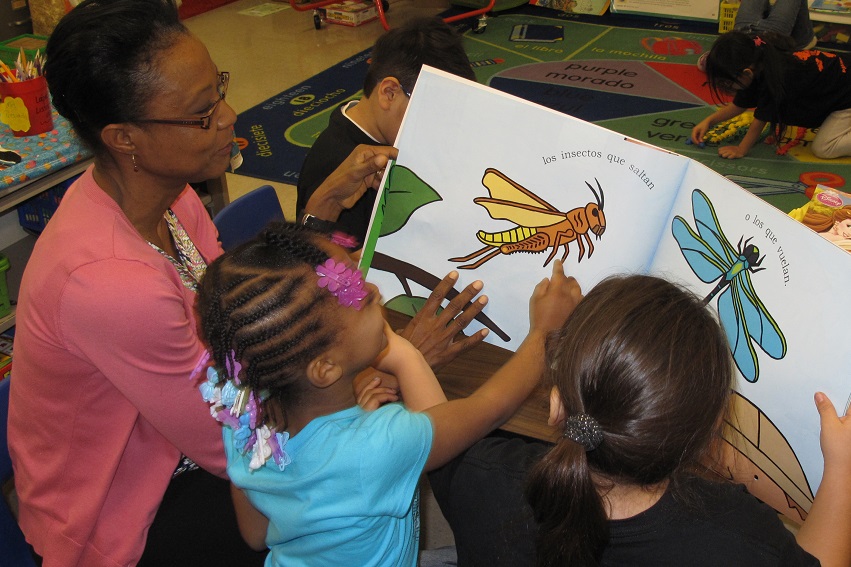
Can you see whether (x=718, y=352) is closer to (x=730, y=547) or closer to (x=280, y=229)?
(x=730, y=547)

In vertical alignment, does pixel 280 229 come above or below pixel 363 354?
above

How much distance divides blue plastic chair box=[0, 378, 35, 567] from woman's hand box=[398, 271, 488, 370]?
722mm

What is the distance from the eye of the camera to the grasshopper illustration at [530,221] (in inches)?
52.7

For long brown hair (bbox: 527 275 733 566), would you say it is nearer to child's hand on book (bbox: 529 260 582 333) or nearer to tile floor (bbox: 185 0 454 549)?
child's hand on book (bbox: 529 260 582 333)

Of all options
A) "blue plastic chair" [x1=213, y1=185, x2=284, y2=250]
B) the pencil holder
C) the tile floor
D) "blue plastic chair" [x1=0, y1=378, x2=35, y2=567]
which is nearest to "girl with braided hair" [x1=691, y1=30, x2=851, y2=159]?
"blue plastic chair" [x1=213, y1=185, x2=284, y2=250]

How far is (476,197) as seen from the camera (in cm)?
143

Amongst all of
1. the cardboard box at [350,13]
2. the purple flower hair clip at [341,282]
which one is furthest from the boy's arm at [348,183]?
the cardboard box at [350,13]

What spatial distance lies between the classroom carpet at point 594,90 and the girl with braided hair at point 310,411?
9.67 feet

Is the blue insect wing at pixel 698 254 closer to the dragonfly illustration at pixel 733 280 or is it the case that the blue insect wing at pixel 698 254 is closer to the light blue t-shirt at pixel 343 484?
the dragonfly illustration at pixel 733 280

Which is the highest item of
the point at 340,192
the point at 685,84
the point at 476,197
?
the point at 476,197

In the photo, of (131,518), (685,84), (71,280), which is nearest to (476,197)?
(71,280)

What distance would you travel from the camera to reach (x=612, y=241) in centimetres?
132

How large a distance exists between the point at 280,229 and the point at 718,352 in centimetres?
62

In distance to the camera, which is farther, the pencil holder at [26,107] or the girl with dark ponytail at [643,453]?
the pencil holder at [26,107]
